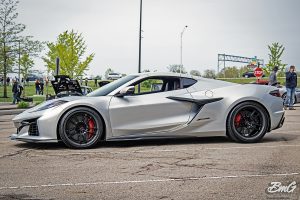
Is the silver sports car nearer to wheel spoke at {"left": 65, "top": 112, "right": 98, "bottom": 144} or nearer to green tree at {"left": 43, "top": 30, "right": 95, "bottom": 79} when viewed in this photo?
wheel spoke at {"left": 65, "top": 112, "right": 98, "bottom": 144}

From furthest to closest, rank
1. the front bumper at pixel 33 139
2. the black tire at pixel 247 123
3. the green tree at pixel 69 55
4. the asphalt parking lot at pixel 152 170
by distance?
the green tree at pixel 69 55
the black tire at pixel 247 123
the front bumper at pixel 33 139
the asphalt parking lot at pixel 152 170

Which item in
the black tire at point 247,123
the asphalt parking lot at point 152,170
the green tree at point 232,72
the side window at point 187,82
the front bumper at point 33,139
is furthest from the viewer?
the green tree at point 232,72

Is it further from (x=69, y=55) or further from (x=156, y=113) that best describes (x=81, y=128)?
(x=69, y=55)

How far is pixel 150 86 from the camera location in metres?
8.50

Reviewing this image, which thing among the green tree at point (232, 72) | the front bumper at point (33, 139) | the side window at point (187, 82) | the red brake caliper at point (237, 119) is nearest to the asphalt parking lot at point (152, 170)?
the front bumper at point (33, 139)

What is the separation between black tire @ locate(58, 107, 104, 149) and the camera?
7816mm

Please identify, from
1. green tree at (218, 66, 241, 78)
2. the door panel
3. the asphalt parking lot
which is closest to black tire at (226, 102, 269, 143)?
the asphalt parking lot

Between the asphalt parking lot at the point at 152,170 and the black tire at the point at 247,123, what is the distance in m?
0.20

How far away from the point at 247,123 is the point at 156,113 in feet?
5.29

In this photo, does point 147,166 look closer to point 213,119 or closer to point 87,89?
point 213,119

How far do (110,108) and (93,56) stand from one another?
42.2 meters

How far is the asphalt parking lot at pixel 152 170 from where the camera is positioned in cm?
470

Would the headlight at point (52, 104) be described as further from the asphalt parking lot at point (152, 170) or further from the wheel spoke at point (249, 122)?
the wheel spoke at point (249, 122)

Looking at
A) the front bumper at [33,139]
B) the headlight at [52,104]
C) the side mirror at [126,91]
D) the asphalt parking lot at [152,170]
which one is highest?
the side mirror at [126,91]
